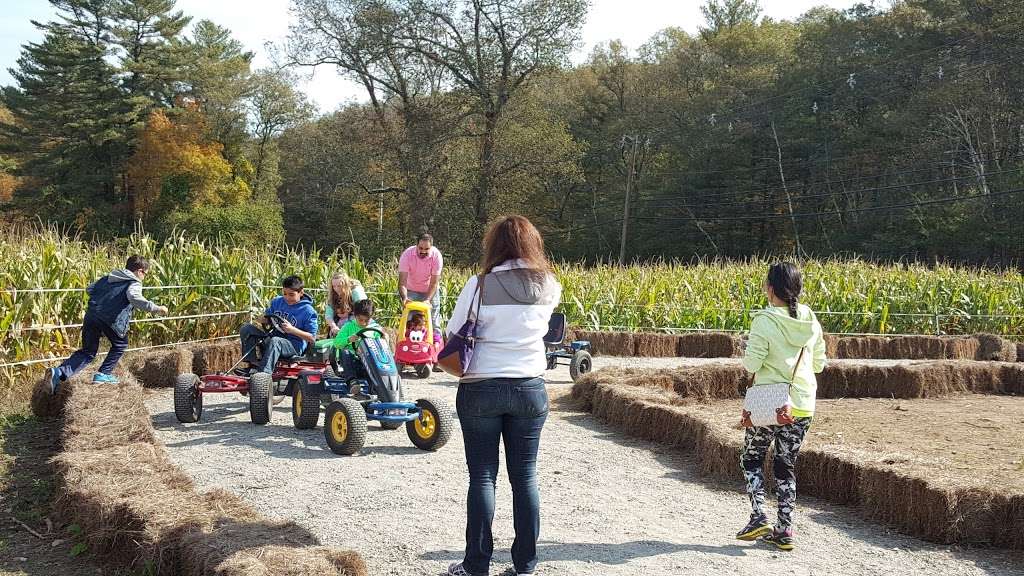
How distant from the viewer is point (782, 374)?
15.7 ft

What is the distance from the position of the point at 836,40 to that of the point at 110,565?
46.8 metres

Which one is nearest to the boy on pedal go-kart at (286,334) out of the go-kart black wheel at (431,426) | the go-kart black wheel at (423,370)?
the go-kart black wheel at (431,426)

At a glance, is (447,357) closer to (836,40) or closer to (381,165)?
(381,165)

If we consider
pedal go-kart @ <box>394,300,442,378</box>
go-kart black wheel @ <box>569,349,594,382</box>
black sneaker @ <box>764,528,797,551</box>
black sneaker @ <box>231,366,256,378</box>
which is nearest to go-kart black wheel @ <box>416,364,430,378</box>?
pedal go-kart @ <box>394,300,442,378</box>

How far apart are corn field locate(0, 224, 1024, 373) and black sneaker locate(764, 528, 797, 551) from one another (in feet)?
25.8

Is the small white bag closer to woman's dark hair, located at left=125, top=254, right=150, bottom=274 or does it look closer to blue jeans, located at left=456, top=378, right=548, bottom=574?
blue jeans, located at left=456, top=378, right=548, bottom=574

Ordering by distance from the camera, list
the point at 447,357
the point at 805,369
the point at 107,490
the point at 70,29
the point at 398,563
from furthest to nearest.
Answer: the point at 70,29, the point at 805,369, the point at 107,490, the point at 398,563, the point at 447,357

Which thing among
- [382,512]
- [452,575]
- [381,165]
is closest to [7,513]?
[382,512]

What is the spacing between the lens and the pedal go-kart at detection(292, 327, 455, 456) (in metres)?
6.64

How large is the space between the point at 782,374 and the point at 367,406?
11.1 feet

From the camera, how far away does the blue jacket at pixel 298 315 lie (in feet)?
28.1

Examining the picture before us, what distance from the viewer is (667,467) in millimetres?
6934

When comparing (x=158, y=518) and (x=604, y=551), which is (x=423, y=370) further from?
(x=158, y=518)

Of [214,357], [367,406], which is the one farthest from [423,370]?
[367,406]
